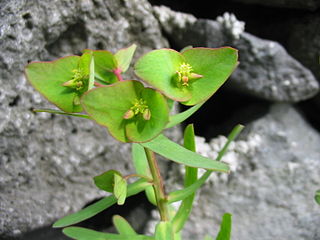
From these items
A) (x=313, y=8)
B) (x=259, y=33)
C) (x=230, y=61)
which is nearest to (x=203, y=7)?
(x=259, y=33)

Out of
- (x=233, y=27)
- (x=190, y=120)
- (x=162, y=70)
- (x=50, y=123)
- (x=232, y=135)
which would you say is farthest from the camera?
(x=190, y=120)

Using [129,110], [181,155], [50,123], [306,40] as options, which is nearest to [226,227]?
[181,155]

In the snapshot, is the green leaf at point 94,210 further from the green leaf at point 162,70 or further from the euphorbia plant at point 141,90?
the green leaf at point 162,70

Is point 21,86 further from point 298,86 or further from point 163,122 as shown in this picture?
point 298,86

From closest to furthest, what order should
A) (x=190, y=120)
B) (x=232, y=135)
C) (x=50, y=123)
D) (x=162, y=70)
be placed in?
(x=162, y=70) → (x=232, y=135) → (x=50, y=123) → (x=190, y=120)

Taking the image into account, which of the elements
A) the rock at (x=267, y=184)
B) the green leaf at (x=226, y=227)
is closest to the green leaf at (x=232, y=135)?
the green leaf at (x=226, y=227)

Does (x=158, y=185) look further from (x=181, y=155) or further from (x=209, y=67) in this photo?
(x=209, y=67)

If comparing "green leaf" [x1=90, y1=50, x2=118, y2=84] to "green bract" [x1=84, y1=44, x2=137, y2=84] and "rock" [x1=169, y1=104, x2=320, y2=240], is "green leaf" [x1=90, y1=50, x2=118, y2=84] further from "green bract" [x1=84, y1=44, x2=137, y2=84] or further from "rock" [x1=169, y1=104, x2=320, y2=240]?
"rock" [x1=169, y1=104, x2=320, y2=240]
